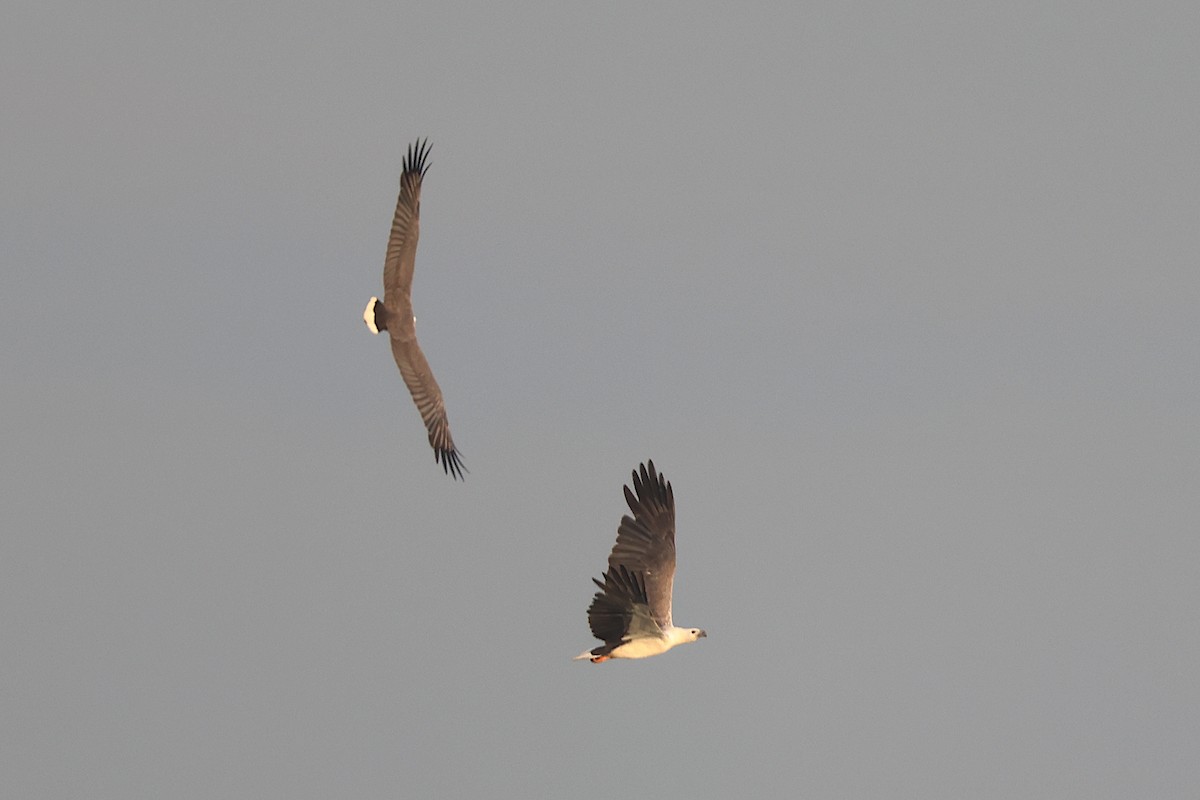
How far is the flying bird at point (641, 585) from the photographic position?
4794 centimetres

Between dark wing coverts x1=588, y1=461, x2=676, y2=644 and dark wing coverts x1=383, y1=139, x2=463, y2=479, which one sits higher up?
dark wing coverts x1=383, y1=139, x2=463, y2=479

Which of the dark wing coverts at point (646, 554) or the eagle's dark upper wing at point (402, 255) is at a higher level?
the eagle's dark upper wing at point (402, 255)

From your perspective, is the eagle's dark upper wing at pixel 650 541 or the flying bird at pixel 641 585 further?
the eagle's dark upper wing at pixel 650 541

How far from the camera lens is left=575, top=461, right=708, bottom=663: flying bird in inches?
1887

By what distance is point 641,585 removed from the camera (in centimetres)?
4884

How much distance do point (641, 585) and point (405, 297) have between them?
25.7ft

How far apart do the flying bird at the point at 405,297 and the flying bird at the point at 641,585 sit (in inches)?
151

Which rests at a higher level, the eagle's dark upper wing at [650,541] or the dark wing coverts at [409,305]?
the dark wing coverts at [409,305]

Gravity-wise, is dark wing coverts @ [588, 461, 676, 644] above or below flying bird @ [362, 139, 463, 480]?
below

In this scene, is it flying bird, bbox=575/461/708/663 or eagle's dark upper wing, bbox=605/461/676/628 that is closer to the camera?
flying bird, bbox=575/461/708/663

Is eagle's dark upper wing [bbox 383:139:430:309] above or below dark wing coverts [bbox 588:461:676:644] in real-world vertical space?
above

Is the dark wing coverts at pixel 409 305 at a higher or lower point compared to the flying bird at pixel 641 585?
higher

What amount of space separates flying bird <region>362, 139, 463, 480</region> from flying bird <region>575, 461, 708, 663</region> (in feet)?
12.6

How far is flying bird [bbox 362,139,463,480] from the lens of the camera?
50.5 meters
